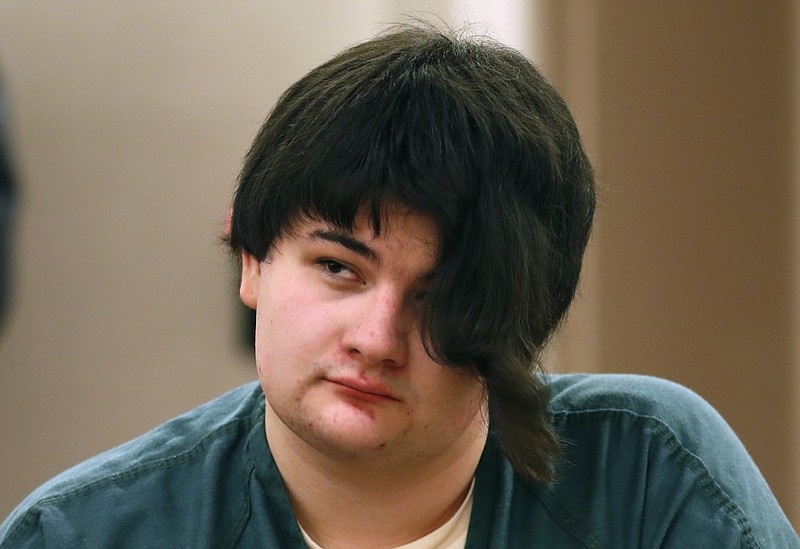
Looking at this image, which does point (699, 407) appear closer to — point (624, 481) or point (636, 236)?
point (624, 481)

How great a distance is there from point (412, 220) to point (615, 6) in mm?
1895

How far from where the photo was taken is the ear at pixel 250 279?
1645 mm

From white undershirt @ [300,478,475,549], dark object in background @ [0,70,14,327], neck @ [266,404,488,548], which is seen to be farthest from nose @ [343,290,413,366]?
dark object in background @ [0,70,14,327]

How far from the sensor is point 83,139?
2.77 metres

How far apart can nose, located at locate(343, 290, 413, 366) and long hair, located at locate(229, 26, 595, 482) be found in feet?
0.10

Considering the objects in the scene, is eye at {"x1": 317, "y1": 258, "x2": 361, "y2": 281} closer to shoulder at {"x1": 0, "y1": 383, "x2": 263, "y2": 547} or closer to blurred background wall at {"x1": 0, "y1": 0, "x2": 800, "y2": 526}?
shoulder at {"x1": 0, "y1": 383, "x2": 263, "y2": 547}

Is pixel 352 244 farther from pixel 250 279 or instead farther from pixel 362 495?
pixel 362 495

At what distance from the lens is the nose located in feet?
4.70

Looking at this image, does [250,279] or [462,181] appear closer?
[462,181]

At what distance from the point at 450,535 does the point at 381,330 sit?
1.26 feet

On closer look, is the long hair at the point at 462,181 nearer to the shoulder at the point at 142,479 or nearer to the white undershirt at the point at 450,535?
the white undershirt at the point at 450,535

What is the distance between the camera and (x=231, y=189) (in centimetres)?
268

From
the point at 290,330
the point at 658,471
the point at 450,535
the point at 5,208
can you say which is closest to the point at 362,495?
the point at 450,535

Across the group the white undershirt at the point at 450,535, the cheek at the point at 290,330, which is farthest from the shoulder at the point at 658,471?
the cheek at the point at 290,330
